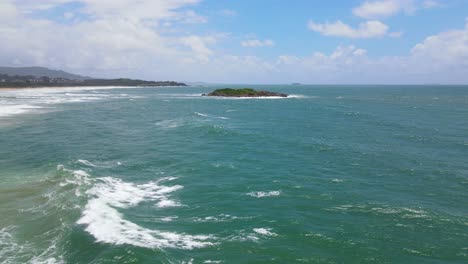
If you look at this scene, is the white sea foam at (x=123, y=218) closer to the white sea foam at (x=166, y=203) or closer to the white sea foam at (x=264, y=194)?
the white sea foam at (x=166, y=203)

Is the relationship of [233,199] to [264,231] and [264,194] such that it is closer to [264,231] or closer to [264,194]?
[264,194]

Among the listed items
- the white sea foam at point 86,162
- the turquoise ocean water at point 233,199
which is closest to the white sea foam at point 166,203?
the turquoise ocean water at point 233,199

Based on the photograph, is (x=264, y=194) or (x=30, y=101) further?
(x=30, y=101)

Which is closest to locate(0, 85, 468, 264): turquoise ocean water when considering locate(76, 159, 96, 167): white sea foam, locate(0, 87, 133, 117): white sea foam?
locate(76, 159, 96, 167): white sea foam

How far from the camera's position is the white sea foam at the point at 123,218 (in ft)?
61.1

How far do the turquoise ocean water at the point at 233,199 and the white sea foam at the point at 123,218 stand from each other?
0.10 meters

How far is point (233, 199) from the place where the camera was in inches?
983

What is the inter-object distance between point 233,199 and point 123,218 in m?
7.28

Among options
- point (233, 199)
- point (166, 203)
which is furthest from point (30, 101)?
point (233, 199)

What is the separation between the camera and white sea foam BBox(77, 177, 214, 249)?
1862cm

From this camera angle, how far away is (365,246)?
18.5m

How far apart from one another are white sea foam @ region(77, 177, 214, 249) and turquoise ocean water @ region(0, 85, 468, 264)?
0.10 metres

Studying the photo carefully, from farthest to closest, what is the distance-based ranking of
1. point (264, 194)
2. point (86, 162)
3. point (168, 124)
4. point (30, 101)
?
point (30, 101) → point (168, 124) → point (86, 162) → point (264, 194)

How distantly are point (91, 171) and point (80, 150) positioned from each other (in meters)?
9.41
